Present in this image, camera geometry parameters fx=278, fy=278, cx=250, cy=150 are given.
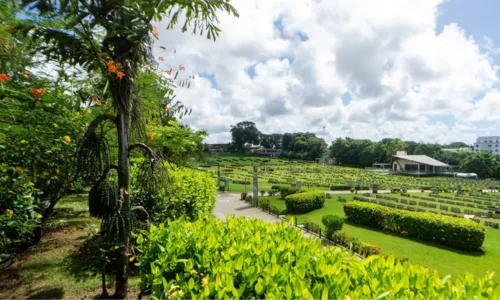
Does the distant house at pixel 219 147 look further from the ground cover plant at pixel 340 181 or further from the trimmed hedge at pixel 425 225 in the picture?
the trimmed hedge at pixel 425 225

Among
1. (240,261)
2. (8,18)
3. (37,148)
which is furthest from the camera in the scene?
(37,148)

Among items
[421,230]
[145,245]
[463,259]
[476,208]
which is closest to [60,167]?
[145,245]

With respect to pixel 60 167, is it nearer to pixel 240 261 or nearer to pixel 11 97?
pixel 11 97

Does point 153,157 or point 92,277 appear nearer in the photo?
point 153,157

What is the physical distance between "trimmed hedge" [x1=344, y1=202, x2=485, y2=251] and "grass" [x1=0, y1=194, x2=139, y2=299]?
1498cm

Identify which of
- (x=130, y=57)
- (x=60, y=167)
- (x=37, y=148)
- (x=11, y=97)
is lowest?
(x=60, y=167)

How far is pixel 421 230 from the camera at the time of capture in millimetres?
15188

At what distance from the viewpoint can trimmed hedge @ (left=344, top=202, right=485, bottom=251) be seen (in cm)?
1354

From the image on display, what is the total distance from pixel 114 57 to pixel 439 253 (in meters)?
15.7

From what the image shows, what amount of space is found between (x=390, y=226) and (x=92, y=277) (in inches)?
635

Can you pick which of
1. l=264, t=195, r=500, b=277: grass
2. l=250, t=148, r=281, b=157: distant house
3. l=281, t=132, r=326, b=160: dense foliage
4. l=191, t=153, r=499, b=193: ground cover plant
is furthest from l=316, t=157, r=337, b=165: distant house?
l=264, t=195, r=500, b=277: grass

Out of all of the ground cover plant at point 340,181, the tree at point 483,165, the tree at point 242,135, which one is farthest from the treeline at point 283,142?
the tree at point 483,165

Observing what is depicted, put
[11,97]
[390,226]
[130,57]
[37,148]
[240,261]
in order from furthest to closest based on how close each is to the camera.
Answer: [390,226], [37,148], [11,97], [130,57], [240,261]

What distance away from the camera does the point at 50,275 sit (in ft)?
20.7
